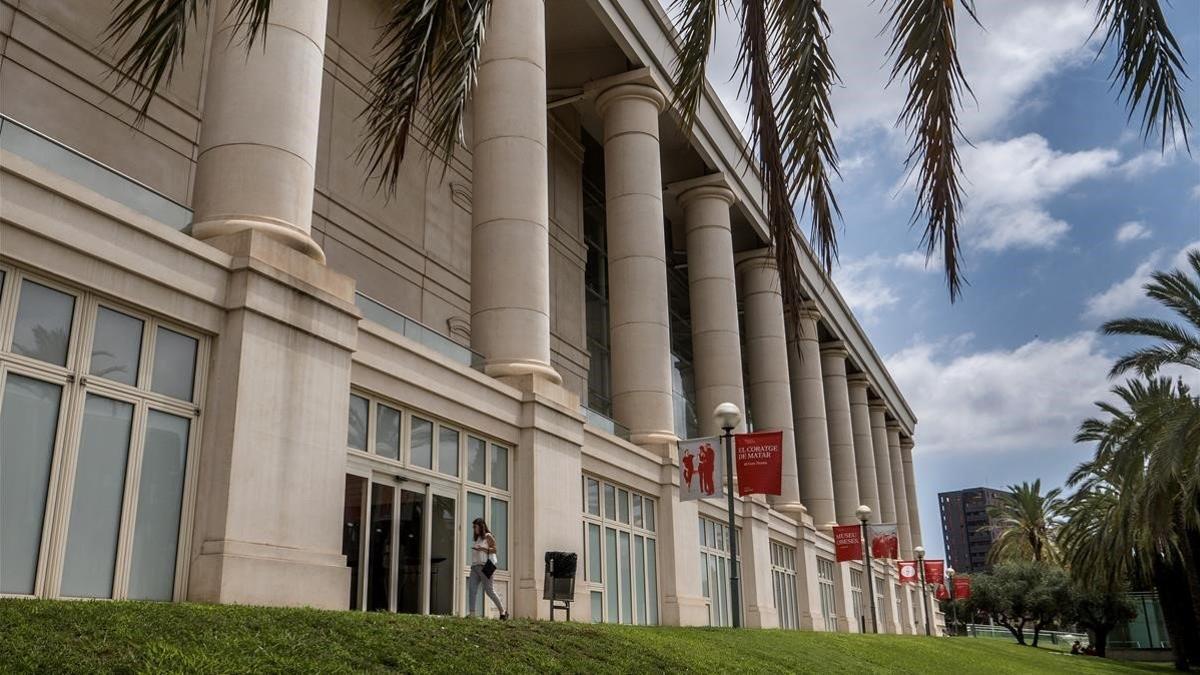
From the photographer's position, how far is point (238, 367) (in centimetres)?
1162

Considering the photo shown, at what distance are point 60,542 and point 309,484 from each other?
3.04 metres

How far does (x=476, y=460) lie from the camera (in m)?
17.8

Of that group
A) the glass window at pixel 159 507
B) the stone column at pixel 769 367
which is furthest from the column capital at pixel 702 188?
the glass window at pixel 159 507

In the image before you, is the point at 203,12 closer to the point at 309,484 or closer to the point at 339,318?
the point at 339,318

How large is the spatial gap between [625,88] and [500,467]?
47.7 ft

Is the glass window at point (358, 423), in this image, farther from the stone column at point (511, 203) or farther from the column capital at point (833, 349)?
the column capital at point (833, 349)

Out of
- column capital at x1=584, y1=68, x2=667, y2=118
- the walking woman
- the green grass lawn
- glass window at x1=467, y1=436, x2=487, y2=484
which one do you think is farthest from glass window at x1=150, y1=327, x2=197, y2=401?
column capital at x1=584, y1=68, x2=667, y2=118

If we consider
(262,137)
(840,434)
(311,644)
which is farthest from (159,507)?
(840,434)

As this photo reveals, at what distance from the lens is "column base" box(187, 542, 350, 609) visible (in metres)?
10.9

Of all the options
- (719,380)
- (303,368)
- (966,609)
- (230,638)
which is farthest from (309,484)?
(966,609)

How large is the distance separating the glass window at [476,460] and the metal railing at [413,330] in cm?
144

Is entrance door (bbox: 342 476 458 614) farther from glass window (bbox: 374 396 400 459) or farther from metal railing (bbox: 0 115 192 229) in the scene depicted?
metal railing (bbox: 0 115 192 229)

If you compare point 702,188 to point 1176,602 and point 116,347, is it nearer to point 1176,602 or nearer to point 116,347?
point 116,347

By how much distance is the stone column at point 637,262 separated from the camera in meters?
26.3
